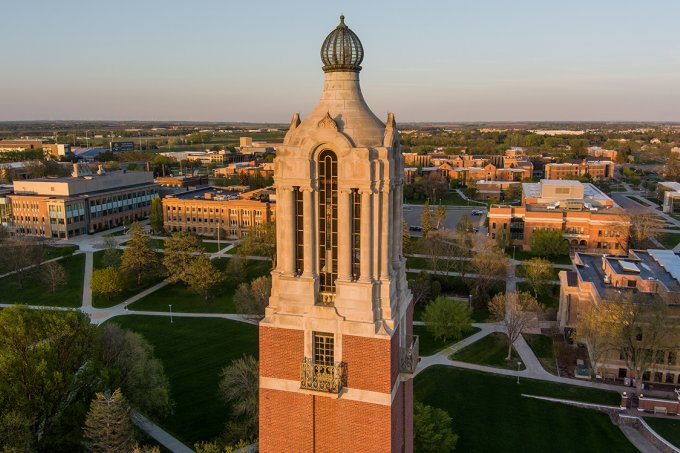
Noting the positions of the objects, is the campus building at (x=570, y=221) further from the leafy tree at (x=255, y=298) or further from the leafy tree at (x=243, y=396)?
the leafy tree at (x=243, y=396)

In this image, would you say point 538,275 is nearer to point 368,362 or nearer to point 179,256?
point 179,256

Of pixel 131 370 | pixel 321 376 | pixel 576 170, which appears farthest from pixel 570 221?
pixel 576 170

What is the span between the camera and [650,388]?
4662 cm

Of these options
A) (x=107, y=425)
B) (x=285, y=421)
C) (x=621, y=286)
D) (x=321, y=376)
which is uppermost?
(x=321, y=376)

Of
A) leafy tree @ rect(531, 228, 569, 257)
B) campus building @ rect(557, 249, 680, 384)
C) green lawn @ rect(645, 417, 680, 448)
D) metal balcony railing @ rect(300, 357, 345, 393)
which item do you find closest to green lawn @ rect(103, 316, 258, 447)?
metal balcony railing @ rect(300, 357, 345, 393)

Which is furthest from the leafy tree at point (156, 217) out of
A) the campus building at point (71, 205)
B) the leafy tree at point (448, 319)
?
the leafy tree at point (448, 319)

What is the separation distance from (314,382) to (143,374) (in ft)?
72.8

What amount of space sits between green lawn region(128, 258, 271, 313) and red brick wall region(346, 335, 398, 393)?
4905cm

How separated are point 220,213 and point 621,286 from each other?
72878 mm

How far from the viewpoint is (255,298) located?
57.1 m

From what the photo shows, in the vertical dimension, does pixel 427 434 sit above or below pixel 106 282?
below

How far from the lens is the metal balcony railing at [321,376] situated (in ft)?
54.3

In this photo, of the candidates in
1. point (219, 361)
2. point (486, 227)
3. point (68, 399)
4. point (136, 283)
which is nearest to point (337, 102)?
point (68, 399)

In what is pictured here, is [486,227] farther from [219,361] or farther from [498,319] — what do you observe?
[219,361]
